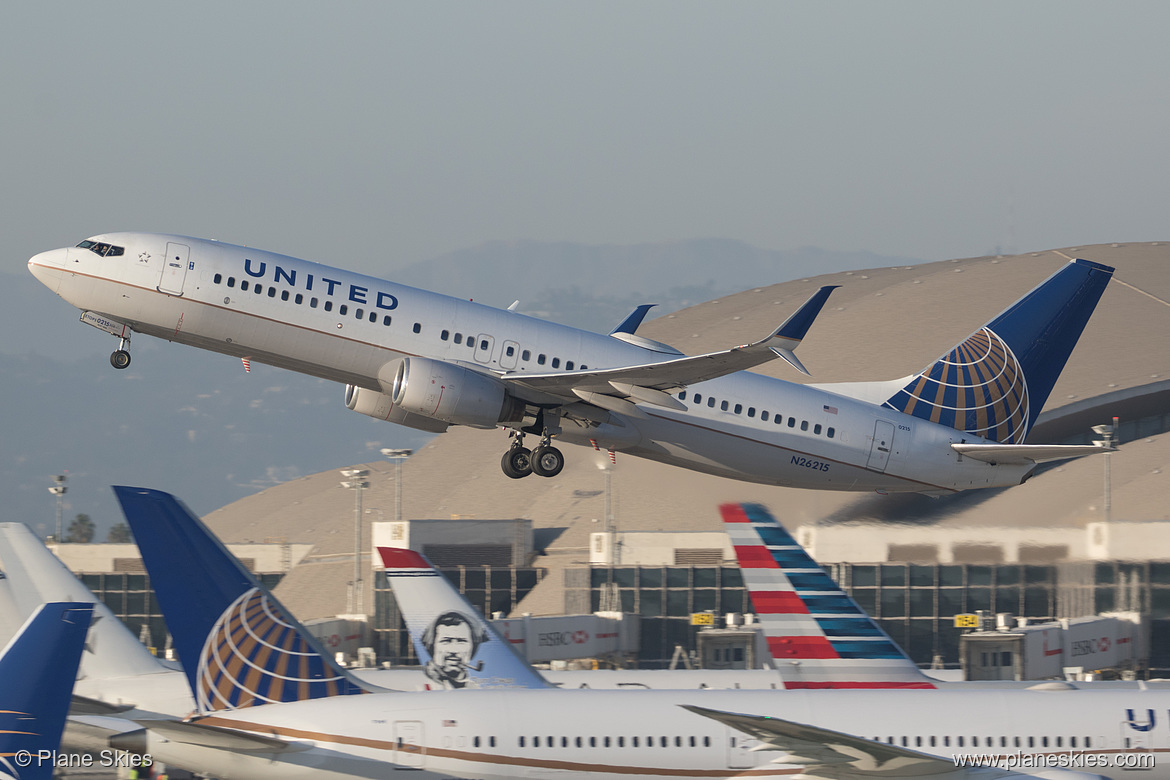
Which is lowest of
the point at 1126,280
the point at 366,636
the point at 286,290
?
the point at 366,636

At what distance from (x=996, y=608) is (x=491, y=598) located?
3629cm

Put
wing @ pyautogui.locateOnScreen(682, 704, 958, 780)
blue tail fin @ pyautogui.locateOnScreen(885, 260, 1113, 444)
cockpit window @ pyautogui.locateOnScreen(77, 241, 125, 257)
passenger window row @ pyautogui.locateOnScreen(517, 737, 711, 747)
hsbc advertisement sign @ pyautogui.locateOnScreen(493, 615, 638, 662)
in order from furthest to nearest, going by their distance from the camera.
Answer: hsbc advertisement sign @ pyautogui.locateOnScreen(493, 615, 638, 662) → blue tail fin @ pyautogui.locateOnScreen(885, 260, 1113, 444) → cockpit window @ pyautogui.locateOnScreen(77, 241, 125, 257) → passenger window row @ pyautogui.locateOnScreen(517, 737, 711, 747) → wing @ pyautogui.locateOnScreen(682, 704, 958, 780)

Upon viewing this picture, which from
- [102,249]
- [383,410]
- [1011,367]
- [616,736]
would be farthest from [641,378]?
[1011,367]

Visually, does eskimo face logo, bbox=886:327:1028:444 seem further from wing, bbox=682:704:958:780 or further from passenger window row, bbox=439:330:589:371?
wing, bbox=682:704:958:780

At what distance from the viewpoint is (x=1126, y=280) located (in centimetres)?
10175

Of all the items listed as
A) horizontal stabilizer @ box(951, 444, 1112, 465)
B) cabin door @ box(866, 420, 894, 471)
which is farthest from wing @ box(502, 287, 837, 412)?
horizontal stabilizer @ box(951, 444, 1112, 465)

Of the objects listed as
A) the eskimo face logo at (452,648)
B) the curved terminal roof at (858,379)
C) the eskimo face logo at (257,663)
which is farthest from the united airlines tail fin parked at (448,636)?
the curved terminal roof at (858,379)

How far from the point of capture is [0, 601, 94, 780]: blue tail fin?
15922 mm

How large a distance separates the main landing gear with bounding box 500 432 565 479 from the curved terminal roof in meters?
23.7

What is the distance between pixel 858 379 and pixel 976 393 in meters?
55.1

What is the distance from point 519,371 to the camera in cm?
3244

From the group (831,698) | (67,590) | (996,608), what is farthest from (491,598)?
(831,698)

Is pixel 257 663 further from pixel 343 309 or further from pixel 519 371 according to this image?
pixel 519 371

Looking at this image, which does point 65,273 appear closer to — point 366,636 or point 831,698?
point 831,698
